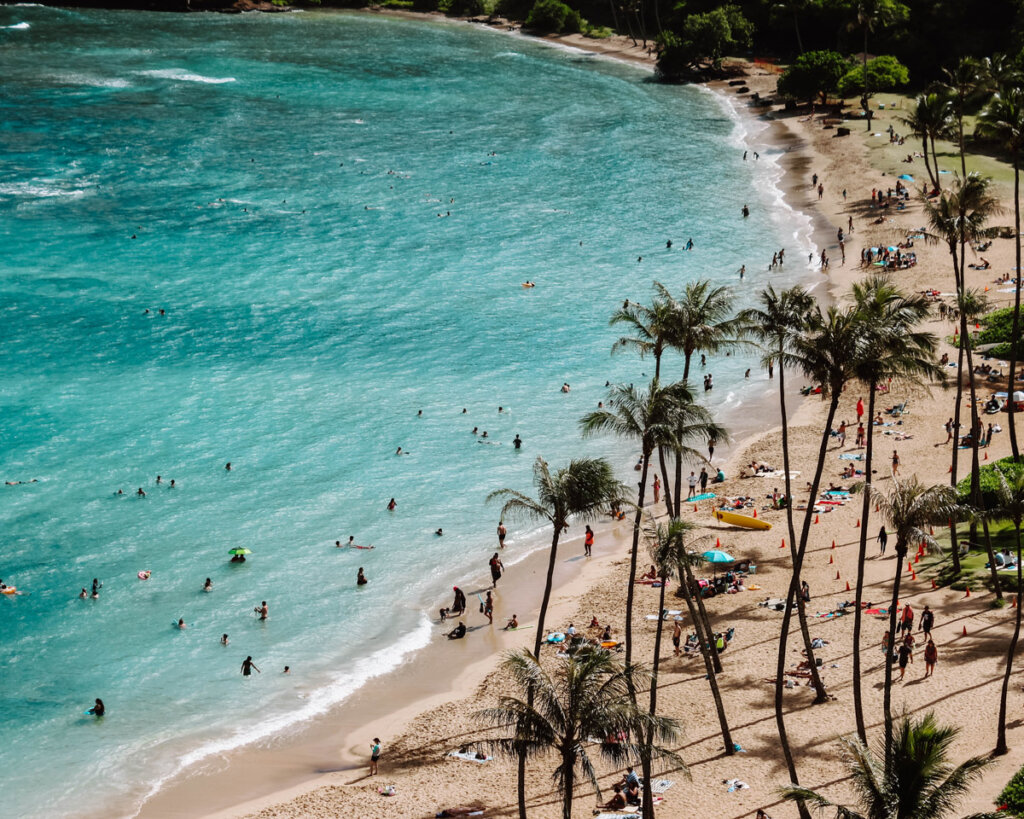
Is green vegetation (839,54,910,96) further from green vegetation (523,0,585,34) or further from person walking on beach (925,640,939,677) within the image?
person walking on beach (925,640,939,677)

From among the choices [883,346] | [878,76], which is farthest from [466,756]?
[878,76]

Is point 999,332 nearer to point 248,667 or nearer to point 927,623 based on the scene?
point 927,623

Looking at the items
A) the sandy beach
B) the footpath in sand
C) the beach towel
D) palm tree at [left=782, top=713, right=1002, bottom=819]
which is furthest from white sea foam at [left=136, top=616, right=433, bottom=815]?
palm tree at [left=782, top=713, right=1002, bottom=819]

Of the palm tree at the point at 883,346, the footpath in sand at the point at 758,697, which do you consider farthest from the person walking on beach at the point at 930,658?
the palm tree at the point at 883,346

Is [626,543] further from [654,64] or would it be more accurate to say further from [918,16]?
[654,64]

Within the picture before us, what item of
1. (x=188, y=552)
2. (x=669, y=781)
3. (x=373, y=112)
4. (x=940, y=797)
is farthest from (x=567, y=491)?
(x=373, y=112)
